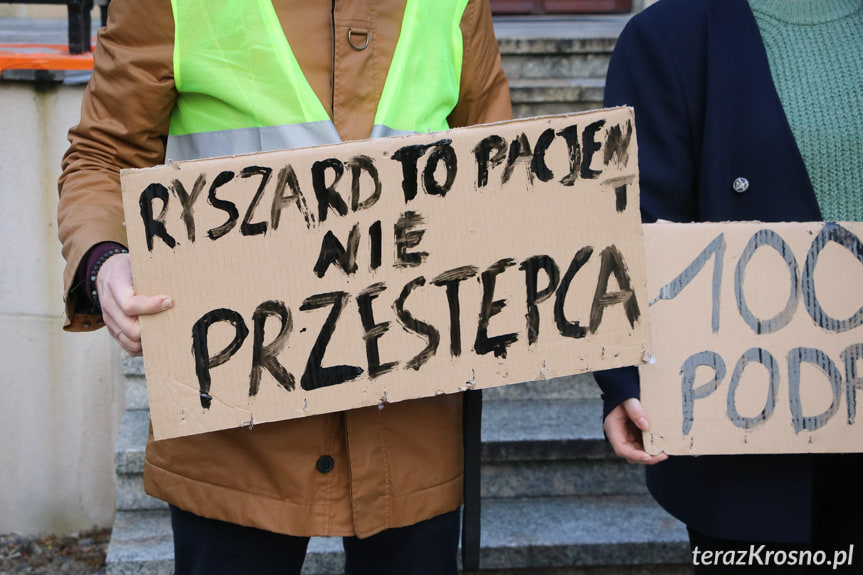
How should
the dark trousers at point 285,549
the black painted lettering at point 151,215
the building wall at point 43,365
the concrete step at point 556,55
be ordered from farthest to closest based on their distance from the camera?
1. the concrete step at point 556,55
2. the building wall at point 43,365
3. the dark trousers at point 285,549
4. the black painted lettering at point 151,215

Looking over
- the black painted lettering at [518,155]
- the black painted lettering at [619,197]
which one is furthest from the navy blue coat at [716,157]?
the black painted lettering at [518,155]

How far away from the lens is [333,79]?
4.80 ft

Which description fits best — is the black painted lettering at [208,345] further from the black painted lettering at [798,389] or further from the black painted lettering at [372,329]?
the black painted lettering at [798,389]

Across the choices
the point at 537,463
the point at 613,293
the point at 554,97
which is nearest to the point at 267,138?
the point at 613,293

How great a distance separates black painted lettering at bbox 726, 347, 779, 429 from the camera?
150cm

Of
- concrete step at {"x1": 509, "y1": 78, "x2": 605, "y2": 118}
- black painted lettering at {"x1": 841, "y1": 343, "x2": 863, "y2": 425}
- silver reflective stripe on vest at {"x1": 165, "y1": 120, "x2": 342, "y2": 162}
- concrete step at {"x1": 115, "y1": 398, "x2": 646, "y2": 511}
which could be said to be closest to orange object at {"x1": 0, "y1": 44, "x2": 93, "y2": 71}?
concrete step at {"x1": 115, "y1": 398, "x2": 646, "y2": 511}

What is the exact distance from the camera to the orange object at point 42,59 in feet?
10.5

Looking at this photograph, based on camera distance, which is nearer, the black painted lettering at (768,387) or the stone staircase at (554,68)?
the black painted lettering at (768,387)

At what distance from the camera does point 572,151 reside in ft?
4.57

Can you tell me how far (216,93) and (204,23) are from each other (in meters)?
0.11

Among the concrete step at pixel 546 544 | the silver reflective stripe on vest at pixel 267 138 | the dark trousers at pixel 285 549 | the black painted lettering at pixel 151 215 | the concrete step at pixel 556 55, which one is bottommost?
the concrete step at pixel 546 544

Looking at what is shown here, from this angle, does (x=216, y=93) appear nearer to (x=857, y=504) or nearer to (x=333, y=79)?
(x=333, y=79)

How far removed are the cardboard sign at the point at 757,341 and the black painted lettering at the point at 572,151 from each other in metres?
0.21

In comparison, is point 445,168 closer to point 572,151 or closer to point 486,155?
point 486,155
